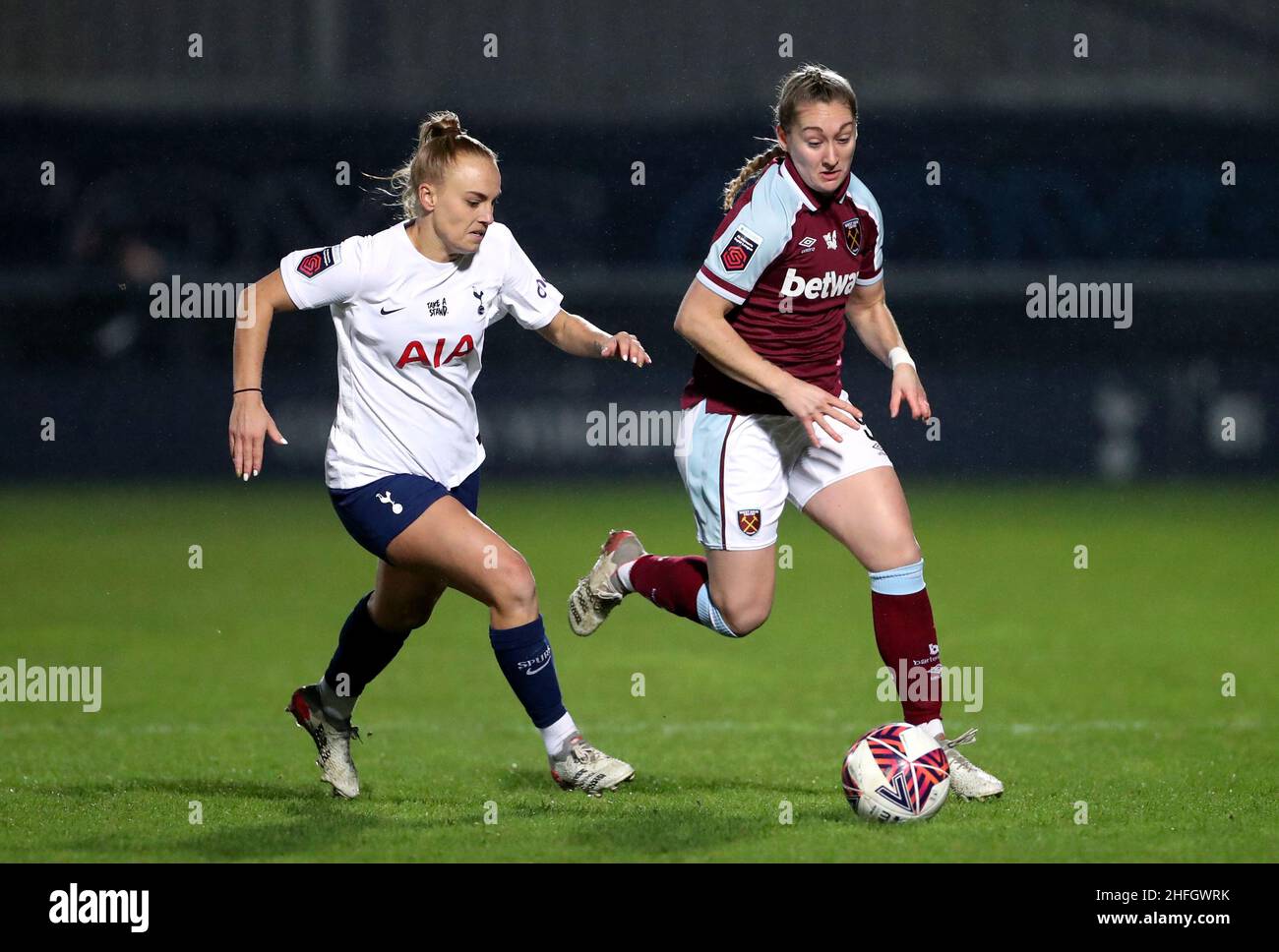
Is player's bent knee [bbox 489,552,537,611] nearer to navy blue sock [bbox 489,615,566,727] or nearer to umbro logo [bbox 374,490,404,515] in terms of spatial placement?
navy blue sock [bbox 489,615,566,727]

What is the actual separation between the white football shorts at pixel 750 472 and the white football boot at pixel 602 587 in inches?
29.8

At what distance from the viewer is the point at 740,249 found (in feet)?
17.5

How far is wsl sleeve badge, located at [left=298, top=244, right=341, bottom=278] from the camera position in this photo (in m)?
5.34

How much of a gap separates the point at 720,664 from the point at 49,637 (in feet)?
12.5

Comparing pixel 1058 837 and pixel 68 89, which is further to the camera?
pixel 68 89

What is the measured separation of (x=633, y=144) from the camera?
19.7 meters

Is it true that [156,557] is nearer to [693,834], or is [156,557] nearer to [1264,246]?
[693,834]

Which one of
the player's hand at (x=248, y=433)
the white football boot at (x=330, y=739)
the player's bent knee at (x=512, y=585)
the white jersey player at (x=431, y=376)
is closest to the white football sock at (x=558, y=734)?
the white jersey player at (x=431, y=376)

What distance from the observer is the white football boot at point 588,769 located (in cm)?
560

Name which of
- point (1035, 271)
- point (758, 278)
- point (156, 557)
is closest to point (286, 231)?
point (156, 557)

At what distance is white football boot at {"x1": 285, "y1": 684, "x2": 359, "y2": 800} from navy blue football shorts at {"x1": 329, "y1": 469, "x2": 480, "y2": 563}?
804 mm

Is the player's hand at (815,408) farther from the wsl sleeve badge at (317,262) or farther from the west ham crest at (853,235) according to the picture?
the wsl sleeve badge at (317,262)

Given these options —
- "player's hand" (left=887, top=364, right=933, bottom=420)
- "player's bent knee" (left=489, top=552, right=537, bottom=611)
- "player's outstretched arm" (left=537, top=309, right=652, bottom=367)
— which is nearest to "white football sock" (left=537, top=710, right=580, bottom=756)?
"player's bent knee" (left=489, top=552, right=537, bottom=611)

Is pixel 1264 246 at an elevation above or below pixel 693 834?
above
